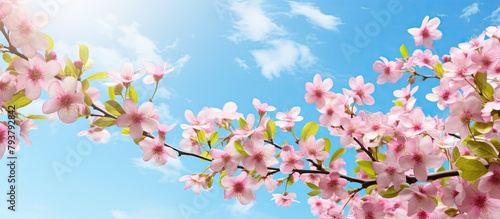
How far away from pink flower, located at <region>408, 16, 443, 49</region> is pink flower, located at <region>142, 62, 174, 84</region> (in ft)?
6.71

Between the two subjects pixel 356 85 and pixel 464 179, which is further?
pixel 356 85

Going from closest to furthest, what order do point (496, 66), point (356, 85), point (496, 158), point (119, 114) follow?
point (496, 158), point (119, 114), point (496, 66), point (356, 85)

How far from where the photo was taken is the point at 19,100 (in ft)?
7.58

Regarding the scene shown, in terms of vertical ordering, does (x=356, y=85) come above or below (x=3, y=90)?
above

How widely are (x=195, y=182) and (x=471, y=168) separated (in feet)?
4.76

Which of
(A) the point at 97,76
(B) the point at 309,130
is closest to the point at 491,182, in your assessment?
(B) the point at 309,130

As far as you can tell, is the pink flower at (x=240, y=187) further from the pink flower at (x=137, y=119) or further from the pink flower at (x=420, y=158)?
the pink flower at (x=420, y=158)

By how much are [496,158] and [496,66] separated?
2.53 ft

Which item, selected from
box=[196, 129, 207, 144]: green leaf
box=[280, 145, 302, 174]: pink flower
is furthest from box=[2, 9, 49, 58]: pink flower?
box=[280, 145, 302, 174]: pink flower

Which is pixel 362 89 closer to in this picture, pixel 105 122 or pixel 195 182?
pixel 195 182

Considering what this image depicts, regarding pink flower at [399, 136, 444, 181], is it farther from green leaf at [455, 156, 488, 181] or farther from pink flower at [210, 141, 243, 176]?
pink flower at [210, 141, 243, 176]

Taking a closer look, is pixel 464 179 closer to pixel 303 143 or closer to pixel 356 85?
pixel 303 143

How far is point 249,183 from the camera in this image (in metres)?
2.63

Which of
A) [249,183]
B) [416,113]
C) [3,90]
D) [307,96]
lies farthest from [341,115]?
[3,90]
